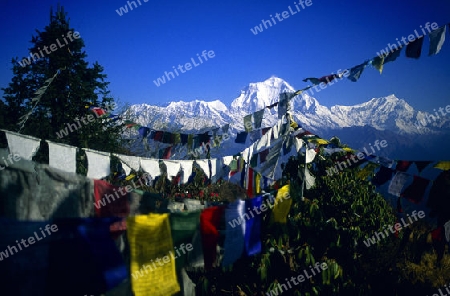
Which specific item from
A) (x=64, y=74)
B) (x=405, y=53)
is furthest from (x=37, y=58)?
(x=405, y=53)

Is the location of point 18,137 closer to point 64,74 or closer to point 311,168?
point 64,74

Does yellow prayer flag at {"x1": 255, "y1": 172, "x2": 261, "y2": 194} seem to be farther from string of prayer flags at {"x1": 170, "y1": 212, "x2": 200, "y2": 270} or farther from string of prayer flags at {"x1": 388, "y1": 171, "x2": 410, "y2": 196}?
string of prayer flags at {"x1": 170, "y1": 212, "x2": 200, "y2": 270}

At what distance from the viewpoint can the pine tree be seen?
31.2ft

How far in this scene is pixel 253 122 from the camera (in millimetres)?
8406

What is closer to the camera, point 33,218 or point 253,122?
point 33,218

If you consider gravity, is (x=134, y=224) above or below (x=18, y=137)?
below

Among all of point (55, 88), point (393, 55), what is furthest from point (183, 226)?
point (55, 88)

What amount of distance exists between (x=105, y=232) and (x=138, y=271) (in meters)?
0.61

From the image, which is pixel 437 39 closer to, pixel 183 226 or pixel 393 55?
pixel 393 55

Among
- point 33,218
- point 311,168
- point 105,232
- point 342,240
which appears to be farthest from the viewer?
point 311,168

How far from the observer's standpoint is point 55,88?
31.4ft

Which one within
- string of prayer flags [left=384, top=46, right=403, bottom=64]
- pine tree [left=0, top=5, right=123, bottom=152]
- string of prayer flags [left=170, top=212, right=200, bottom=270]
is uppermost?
pine tree [left=0, top=5, right=123, bottom=152]

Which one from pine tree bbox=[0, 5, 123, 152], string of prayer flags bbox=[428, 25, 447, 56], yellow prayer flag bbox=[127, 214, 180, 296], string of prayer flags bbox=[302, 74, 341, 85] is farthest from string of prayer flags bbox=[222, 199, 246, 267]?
pine tree bbox=[0, 5, 123, 152]

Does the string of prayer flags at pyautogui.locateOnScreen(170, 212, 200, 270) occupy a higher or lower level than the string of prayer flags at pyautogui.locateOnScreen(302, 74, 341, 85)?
lower
